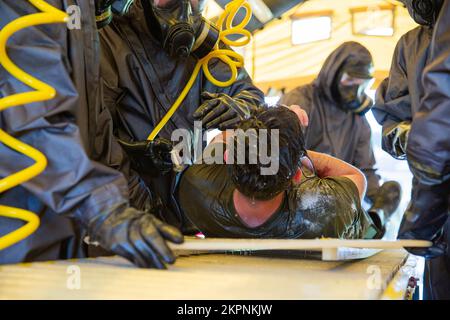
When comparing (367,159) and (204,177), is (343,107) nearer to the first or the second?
(367,159)

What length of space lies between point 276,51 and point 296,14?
1.48 feet

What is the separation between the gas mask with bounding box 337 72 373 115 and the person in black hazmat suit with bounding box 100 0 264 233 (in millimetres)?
1642

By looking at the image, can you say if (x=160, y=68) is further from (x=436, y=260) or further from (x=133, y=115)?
(x=436, y=260)

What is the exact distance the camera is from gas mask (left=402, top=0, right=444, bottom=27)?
70.6 inches

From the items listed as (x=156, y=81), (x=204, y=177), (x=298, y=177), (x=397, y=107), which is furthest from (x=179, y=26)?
(x=397, y=107)

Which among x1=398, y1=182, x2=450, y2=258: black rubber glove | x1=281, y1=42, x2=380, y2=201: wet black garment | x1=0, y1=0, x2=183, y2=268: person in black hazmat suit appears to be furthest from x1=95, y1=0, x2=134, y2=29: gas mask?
x1=281, y1=42, x2=380, y2=201: wet black garment

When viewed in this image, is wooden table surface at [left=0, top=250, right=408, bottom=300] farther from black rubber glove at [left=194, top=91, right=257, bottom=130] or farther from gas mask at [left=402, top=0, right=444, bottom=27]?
gas mask at [left=402, top=0, right=444, bottom=27]

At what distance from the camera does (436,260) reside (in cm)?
189

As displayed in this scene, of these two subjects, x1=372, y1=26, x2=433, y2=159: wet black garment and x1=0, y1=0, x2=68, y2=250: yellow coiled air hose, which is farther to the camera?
x1=372, y1=26, x2=433, y2=159: wet black garment

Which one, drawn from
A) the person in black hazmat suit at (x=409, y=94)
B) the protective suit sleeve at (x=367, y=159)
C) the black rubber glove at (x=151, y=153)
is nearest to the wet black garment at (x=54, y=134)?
the black rubber glove at (x=151, y=153)

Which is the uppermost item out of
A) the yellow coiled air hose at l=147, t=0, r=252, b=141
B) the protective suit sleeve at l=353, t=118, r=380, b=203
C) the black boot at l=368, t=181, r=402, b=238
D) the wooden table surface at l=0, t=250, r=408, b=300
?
the yellow coiled air hose at l=147, t=0, r=252, b=141

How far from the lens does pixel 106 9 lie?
1.47m

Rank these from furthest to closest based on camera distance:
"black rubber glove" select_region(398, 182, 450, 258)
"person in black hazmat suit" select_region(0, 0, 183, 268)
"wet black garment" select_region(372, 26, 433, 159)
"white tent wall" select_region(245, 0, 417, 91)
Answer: "white tent wall" select_region(245, 0, 417, 91), "wet black garment" select_region(372, 26, 433, 159), "black rubber glove" select_region(398, 182, 450, 258), "person in black hazmat suit" select_region(0, 0, 183, 268)
